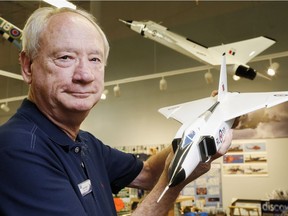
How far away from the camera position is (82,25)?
1.46 m

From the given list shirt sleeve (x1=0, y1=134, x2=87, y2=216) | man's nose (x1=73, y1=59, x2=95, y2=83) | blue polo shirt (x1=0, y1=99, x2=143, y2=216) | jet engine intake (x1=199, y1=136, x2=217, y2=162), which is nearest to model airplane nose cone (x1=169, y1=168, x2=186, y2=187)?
jet engine intake (x1=199, y1=136, x2=217, y2=162)

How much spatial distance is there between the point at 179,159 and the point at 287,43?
224 inches

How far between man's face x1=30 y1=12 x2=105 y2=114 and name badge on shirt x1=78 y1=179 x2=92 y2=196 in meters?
0.31

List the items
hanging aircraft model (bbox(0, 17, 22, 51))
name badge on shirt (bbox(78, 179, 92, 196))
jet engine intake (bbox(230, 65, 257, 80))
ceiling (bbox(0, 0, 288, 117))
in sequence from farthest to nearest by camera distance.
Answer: ceiling (bbox(0, 0, 288, 117)) < hanging aircraft model (bbox(0, 17, 22, 51)) < jet engine intake (bbox(230, 65, 257, 80)) < name badge on shirt (bbox(78, 179, 92, 196))

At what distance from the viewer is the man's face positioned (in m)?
1.40

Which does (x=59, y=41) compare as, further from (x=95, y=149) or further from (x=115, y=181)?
(x=115, y=181)

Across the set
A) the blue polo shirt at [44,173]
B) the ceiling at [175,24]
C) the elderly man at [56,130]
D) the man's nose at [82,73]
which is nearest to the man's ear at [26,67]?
the elderly man at [56,130]

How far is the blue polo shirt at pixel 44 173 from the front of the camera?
115 cm

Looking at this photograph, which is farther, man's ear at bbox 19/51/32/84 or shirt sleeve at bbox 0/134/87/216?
man's ear at bbox 19/51/32/84

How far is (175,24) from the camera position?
773 cm

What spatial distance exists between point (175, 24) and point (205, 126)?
249 inches

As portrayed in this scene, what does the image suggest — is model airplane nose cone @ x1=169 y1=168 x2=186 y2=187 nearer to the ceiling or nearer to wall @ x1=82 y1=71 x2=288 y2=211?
wall @ x1=82 y1=71 x2=288 y2=211

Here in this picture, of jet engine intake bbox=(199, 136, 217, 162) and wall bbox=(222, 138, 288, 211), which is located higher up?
jet engine intake bbox=(199, 136, 217, 162)

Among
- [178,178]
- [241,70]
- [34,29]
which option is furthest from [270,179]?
[34,29]
